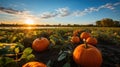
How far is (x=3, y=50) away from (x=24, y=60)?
37cm

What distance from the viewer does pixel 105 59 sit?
402 centimetres

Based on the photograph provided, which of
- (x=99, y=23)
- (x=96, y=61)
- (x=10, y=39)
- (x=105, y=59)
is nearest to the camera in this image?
(x=96, y=61)

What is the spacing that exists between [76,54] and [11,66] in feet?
4.41

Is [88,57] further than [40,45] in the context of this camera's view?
No

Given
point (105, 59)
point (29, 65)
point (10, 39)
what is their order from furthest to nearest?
point (10, 39) → point (105, 59) → point (29, 65)

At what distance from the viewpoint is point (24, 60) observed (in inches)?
112

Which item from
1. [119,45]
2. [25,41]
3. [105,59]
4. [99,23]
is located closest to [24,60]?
[105,59]

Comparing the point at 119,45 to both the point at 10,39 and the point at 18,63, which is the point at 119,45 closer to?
the point at 10,39

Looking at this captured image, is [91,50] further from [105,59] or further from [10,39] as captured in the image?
[10,39]

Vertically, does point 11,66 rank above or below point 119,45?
above

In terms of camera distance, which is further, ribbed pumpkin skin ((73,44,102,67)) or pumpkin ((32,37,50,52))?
pumpkin ((32,37,50,52))

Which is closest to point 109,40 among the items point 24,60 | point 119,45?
point 119,45

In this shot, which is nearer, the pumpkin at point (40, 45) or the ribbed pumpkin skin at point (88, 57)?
the ribbed pumpkin skin at point (88, 57)

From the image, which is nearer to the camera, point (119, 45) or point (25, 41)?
point (25, 41)
